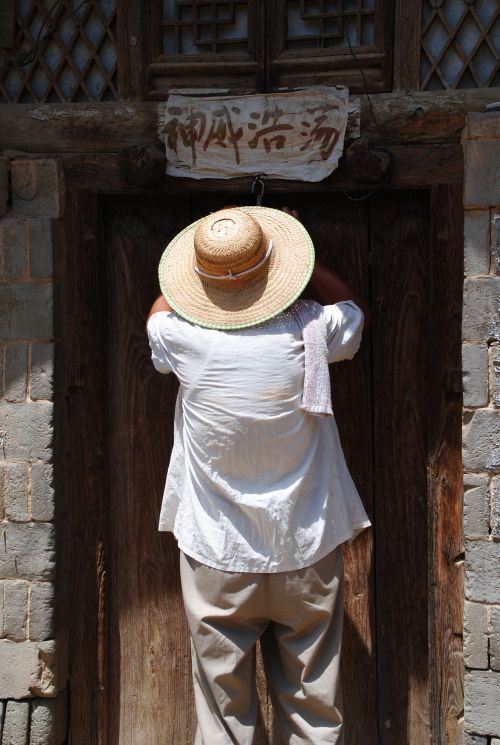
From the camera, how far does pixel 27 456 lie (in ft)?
11.8

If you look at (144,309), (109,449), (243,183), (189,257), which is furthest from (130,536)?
(243,183)

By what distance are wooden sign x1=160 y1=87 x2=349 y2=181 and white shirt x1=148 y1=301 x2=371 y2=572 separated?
62cm

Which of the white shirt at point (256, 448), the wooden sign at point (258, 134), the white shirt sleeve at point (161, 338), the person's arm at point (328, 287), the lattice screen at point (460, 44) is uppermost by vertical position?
the lattice screen at point (460, 44)

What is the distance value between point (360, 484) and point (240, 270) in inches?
43.3

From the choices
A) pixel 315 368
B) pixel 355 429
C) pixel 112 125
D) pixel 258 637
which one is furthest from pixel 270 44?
pixel 258 637

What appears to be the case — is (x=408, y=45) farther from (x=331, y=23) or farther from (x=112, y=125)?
(x=112, y=125)

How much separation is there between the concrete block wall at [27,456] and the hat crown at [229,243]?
2.40 feet

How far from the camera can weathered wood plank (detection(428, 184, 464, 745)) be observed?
353 cm

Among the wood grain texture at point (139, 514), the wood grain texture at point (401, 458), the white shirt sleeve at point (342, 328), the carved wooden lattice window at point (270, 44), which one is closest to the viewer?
the white shirt sleeve at point (342, 328)

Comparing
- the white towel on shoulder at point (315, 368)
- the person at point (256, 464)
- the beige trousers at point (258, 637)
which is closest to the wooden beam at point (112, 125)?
the person at point (256, 464)

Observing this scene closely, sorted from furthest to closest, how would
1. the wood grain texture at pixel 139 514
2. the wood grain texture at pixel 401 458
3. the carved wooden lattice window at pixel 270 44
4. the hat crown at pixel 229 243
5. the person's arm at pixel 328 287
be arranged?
the wood grain texture at pixel 139 514, the wood grain texture at pixel 401 458, the carved wooden lattice window at pixel 270 44, the person's arm at pixel 328 287, the hat crown at pixel 229 243

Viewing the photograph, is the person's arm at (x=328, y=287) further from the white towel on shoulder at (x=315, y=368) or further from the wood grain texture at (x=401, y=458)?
the wood grain texture at (x=401, y=458)

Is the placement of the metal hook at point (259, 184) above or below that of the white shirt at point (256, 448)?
above

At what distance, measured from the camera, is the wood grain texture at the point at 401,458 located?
3748 millimetres
